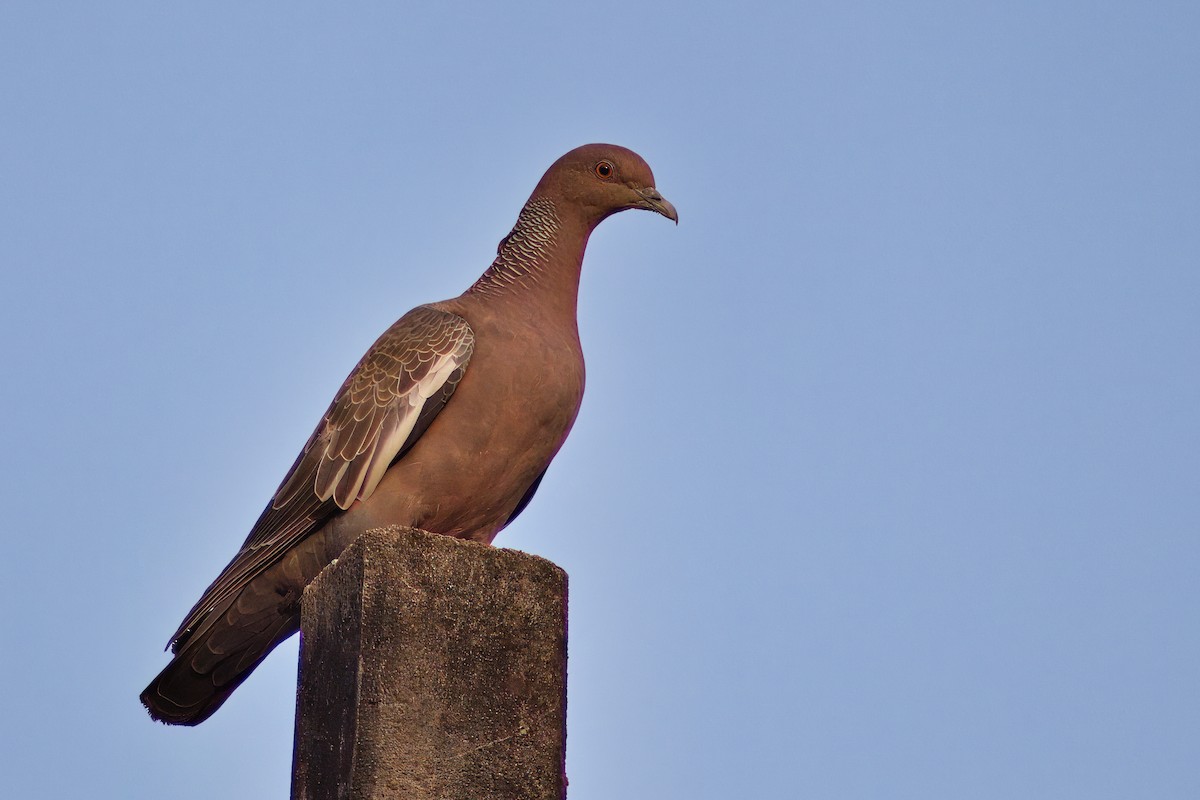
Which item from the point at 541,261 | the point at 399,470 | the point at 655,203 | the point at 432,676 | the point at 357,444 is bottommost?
the point at 432,676

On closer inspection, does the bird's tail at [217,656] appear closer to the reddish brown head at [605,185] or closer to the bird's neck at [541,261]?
the bird's neck at [541,261]

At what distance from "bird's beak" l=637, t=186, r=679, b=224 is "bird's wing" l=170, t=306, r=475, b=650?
1291mm

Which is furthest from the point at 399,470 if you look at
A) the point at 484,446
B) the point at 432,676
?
the point at 432,676

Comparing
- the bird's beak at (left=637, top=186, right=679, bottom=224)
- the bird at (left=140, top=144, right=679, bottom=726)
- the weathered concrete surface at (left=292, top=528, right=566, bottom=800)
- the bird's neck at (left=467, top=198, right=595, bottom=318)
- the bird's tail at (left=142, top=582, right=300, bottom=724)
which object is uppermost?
the bird's beak at (left=637, top=186, right=679, bottom=224)

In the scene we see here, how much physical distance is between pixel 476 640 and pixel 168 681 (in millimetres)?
2369

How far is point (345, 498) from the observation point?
6.23 m

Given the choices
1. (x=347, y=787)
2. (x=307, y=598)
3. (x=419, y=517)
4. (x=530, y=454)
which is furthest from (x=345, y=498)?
(x=347, y=787)

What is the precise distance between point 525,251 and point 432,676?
315 cm

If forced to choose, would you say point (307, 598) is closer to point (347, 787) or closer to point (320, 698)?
point (320, 698)

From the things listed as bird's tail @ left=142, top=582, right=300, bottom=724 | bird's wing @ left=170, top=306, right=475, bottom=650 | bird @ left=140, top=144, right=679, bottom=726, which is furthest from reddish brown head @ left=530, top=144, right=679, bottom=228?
bird's tail @ left=142, top=582, right=300, bottom=724

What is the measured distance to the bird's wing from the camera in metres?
6.27

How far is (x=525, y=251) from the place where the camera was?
7.05 metres

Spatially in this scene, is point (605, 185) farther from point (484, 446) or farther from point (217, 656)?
point (217, 656)

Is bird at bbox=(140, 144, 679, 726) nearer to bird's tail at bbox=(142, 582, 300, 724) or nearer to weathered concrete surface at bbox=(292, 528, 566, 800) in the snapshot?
bird's tail at bbox=(142, 582, 300, 724)
